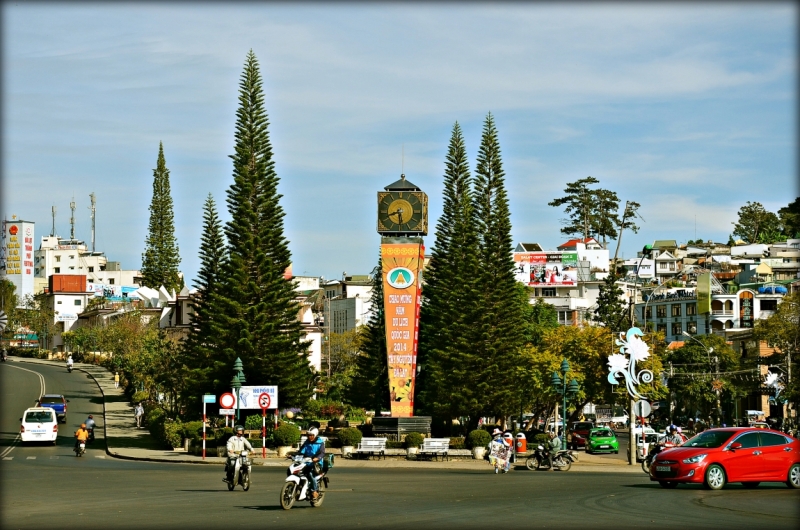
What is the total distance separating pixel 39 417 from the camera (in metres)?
43.0

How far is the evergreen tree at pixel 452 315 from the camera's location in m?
49.3

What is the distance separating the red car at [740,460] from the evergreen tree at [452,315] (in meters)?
28.3

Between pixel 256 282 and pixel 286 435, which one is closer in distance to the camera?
pixel 286 435

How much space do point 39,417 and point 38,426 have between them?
2.21 ft

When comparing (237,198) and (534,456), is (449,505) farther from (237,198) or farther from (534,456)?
(237,198)

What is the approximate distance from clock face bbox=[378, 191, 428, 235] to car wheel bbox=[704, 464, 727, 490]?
25.6 m

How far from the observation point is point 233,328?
4791cm

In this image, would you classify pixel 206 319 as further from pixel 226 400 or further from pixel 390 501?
pixel 390 501

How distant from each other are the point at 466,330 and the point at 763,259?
258 feet

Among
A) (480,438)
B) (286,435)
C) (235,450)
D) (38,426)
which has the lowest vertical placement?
(480,438)

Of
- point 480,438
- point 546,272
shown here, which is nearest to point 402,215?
point 480,438

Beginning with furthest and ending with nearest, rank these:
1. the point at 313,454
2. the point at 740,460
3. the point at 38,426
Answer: the point at 38,426 < the point at 740,460 < the point at 313,454

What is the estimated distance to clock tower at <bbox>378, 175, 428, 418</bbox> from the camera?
43469mm

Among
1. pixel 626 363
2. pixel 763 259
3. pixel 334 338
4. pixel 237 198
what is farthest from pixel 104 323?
pixel 626 363
